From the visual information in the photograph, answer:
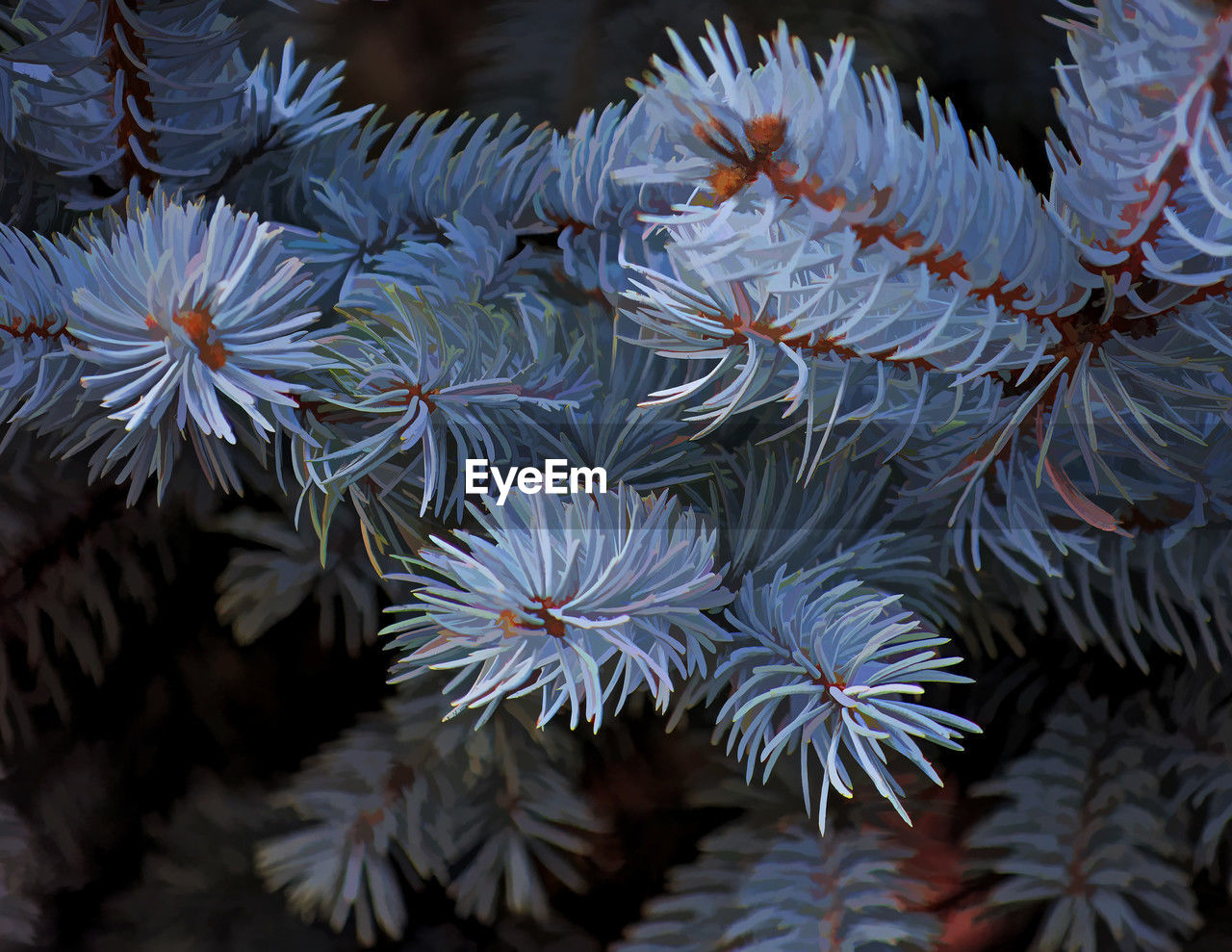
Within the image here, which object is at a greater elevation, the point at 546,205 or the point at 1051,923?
the point at 546,205

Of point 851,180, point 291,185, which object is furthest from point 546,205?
point 851,180

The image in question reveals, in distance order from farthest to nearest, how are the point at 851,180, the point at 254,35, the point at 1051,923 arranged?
the point at 254,35, the point at 1051,923, the point at 851,180

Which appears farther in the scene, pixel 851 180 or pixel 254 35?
pixel 254 35

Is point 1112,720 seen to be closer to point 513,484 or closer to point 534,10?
point 513,484

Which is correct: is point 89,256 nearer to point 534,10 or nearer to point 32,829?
point 32,829

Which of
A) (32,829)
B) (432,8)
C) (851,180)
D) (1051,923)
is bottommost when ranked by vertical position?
(32,829)

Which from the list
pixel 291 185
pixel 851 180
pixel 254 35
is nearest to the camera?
pixel 851 180
